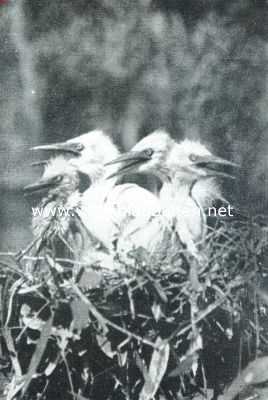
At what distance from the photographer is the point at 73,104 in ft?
2.89

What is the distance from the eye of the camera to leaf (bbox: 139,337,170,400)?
750 mm

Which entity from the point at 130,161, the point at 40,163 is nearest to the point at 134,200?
the point at 130,161

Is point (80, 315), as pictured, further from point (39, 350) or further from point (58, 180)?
point (58, 180)

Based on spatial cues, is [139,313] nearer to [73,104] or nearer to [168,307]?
[168,307]

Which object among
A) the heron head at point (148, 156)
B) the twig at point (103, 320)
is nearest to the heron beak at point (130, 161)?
the heron head at point (148, 156)

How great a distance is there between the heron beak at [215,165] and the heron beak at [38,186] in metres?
Answer: 0.24

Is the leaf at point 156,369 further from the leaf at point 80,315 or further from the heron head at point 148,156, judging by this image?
the heron head at point 148,156

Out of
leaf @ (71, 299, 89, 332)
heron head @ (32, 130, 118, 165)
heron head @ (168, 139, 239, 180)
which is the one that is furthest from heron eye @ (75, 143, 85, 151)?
leaf @ (71, 299, 89, 332)

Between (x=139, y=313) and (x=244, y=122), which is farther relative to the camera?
(x=244, y=122)

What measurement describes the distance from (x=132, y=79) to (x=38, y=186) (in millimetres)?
235

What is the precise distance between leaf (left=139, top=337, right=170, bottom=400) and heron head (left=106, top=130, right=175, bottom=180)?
267 mm

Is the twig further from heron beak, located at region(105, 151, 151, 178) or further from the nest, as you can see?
heron beak, located at region(105, 151, 151, 178)

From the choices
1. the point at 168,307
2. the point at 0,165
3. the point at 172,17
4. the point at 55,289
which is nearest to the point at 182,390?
the point at 168,307

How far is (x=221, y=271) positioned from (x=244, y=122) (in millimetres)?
256
